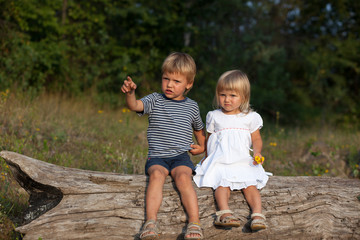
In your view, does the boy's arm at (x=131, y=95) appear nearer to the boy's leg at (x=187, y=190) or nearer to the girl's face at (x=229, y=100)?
the boy's leg at (x=187, y=190)

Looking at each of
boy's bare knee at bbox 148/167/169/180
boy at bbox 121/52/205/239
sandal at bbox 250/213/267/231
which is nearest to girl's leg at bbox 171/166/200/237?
boy at bbox 121/52/205/239

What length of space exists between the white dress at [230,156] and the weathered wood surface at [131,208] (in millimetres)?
140

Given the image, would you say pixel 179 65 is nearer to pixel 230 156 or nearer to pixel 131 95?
pixel 131 95

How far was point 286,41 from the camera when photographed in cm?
2005

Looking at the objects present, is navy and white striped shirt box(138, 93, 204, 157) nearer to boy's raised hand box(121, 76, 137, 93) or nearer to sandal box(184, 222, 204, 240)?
boy's raised hand box(121, 76, 137, 93)

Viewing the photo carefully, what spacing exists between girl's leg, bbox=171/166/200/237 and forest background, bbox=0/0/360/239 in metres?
1.36

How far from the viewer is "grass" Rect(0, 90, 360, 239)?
5.34m

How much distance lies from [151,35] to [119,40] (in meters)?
1.32

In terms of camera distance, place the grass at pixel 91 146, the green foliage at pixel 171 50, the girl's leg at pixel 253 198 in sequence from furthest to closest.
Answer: the green foliage at pixel 171 50 < the grass at pixel 91 146 < the girl's leg at pixel 253 198

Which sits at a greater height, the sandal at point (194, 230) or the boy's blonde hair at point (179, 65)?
the boy's blonde hair at point (179, 65)

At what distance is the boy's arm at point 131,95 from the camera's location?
3.33m

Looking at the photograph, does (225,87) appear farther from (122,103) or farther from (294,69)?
(294,69)

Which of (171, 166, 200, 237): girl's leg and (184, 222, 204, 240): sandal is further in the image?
(171, 166, 200, 237): girl's leg

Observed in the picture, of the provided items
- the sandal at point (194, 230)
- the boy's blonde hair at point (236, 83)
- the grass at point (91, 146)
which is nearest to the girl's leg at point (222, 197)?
the sandal at point (194, 230)
